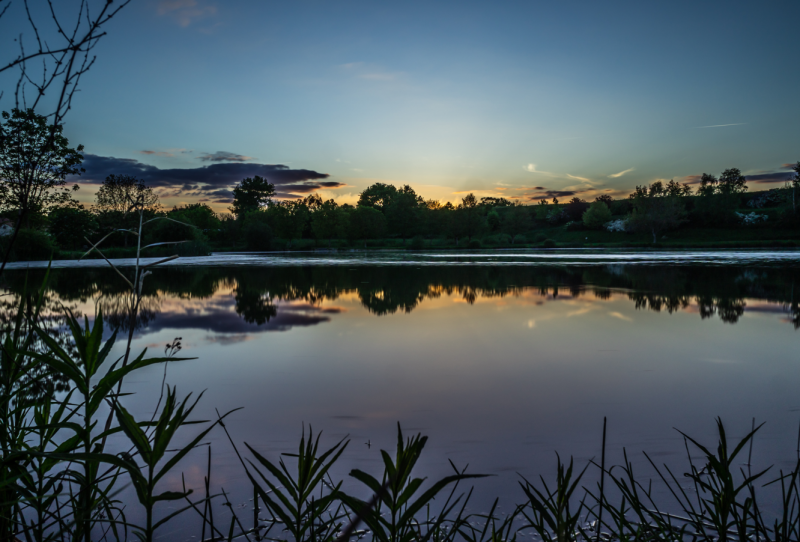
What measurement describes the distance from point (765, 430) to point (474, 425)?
6.94 feet

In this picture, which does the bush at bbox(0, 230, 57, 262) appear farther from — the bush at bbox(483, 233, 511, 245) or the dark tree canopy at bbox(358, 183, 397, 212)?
the dark tree canopy at bbox(358, 183, 397, 212)

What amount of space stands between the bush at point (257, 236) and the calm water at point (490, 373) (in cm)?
5284

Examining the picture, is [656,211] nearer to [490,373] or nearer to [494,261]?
[494,261]

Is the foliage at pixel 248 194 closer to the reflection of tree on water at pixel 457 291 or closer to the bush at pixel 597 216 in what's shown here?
the bush at pixel 597 216

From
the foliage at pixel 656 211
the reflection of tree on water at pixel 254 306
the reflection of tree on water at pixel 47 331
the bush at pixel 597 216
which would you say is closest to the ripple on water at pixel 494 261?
the reflection of tree on water at pixel 254 306

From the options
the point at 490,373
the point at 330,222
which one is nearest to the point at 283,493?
the point at 490,373

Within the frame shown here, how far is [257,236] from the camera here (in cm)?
6156

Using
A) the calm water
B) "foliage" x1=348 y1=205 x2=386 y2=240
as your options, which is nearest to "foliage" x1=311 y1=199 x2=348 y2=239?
"foliage" x1=348 y1=205 x2=386 y2=240

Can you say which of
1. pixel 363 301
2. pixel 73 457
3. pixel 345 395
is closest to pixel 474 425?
pixel 345 395

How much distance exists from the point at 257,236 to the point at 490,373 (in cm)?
6061

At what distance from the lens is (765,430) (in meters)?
3.29

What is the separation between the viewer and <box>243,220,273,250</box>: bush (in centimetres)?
6116

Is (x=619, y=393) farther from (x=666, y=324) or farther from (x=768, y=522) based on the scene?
(x=666, y=324)

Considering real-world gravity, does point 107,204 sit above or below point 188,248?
above
